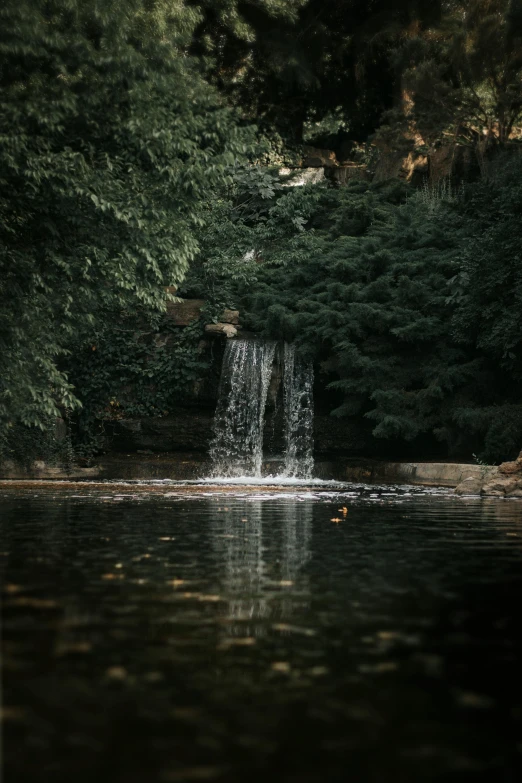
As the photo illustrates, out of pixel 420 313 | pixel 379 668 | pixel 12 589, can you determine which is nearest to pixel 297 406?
pixel 420 313

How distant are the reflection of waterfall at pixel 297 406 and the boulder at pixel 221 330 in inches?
73.5

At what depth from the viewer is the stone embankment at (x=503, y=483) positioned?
20.5m

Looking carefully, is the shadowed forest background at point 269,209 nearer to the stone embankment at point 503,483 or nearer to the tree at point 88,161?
the tree at point 88,161

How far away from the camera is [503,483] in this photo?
67.6 feet

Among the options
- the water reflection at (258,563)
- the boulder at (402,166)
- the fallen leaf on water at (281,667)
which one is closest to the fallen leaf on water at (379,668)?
the fallen leaf on water at (281,667)

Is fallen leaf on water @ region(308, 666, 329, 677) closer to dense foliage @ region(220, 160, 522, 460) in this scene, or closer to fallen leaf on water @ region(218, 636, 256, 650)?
fallen leaf on water @ region(218, 636, 256, 650)

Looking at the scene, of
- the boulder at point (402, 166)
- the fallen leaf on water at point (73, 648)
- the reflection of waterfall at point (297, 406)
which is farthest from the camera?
the boulder at point (402, 166)

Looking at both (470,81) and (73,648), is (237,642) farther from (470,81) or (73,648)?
(470,81)

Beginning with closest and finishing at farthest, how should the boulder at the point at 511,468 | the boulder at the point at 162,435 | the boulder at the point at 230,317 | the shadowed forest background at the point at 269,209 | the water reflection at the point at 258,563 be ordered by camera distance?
the water reflection at the point at 258,563 < the shadowed forest background at the point at 269,209 < the boulder at the point at 511,468 < the boulder at the point at 162,435 < the boulder at the point at 230,317

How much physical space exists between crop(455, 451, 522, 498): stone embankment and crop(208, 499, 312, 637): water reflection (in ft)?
23.1

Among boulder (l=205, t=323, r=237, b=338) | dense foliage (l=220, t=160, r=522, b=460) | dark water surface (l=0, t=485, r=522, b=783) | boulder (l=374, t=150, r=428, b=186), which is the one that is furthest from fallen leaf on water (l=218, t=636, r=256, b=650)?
boulder (l=374, t=150, r=428, b=186)

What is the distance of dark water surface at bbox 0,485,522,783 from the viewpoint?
10.5 ft

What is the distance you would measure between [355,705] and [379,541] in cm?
663

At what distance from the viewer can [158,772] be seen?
302cm
